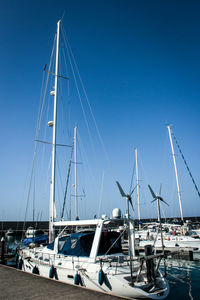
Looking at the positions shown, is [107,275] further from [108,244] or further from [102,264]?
[108,244]

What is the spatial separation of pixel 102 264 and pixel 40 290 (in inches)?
120

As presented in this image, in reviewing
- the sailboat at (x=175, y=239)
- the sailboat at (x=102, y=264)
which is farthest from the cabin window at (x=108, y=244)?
the sailboat at (x=175, y=239)

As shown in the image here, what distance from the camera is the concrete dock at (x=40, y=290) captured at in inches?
345

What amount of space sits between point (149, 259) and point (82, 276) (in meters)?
3.60

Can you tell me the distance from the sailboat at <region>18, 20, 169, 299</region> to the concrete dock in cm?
91

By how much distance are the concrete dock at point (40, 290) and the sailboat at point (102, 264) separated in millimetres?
911

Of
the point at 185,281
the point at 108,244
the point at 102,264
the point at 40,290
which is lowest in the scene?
the point at 185,281

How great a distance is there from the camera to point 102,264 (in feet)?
34.5

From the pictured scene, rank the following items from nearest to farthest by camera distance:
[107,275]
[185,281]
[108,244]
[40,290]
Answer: [40,290] → [107,275] → [108,244] → [185,281]

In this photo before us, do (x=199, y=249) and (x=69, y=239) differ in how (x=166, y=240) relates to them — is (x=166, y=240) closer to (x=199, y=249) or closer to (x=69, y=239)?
(x=199, y=249)

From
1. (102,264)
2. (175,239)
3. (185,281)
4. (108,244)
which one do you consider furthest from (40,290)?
(175,239)

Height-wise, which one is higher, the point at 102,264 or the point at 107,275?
the point at 102,264

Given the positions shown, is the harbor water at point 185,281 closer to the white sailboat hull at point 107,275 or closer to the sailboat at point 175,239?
the white sailboat hull at point 107,275

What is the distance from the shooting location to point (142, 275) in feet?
33.8
